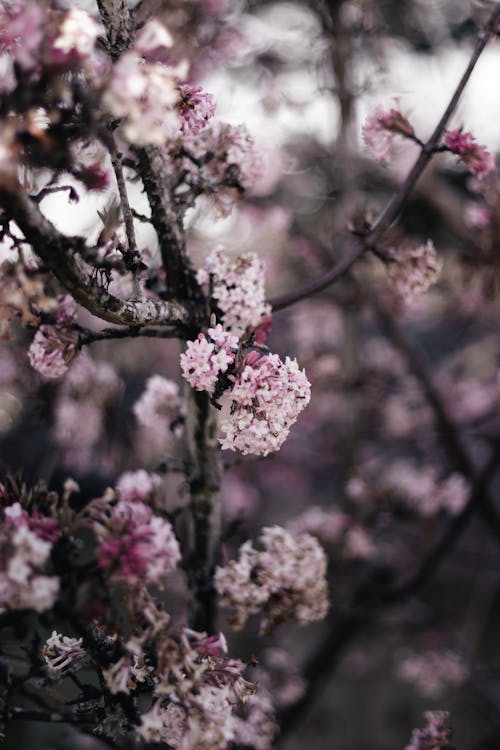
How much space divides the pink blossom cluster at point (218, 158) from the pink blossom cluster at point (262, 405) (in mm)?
683

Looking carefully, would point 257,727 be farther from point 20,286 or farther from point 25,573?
point 20,286

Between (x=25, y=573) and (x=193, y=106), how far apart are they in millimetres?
1211

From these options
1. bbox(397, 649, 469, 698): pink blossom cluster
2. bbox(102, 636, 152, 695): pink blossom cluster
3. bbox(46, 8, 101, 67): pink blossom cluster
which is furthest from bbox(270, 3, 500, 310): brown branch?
bbox(397, 649, 469, 698): pink blossom cluster

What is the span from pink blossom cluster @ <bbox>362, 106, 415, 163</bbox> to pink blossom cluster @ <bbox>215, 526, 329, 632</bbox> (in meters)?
1.38

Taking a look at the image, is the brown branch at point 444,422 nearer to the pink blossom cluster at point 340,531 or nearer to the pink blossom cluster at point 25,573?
the pink blossom cluster at point 340,531

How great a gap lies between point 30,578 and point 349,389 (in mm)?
3391

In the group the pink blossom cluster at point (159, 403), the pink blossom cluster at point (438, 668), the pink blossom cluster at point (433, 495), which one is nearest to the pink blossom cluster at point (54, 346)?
the pink blossom cluster at point (159, 403)

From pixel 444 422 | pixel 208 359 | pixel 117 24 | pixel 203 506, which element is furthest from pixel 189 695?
pixel 444 422

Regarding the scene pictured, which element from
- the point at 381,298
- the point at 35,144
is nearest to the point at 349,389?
the point at 381,298

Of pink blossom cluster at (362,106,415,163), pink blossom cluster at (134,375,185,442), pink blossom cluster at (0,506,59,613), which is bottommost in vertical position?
pink blossom cluster at (0,506,59,613)

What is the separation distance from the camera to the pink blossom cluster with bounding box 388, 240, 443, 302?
1.87 metres

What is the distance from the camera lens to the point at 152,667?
4.81 feet

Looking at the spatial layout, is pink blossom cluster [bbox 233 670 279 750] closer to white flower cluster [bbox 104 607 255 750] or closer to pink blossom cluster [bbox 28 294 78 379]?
white flower cluster [bbox 104 607 255 750]

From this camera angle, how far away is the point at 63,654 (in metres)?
1.52
